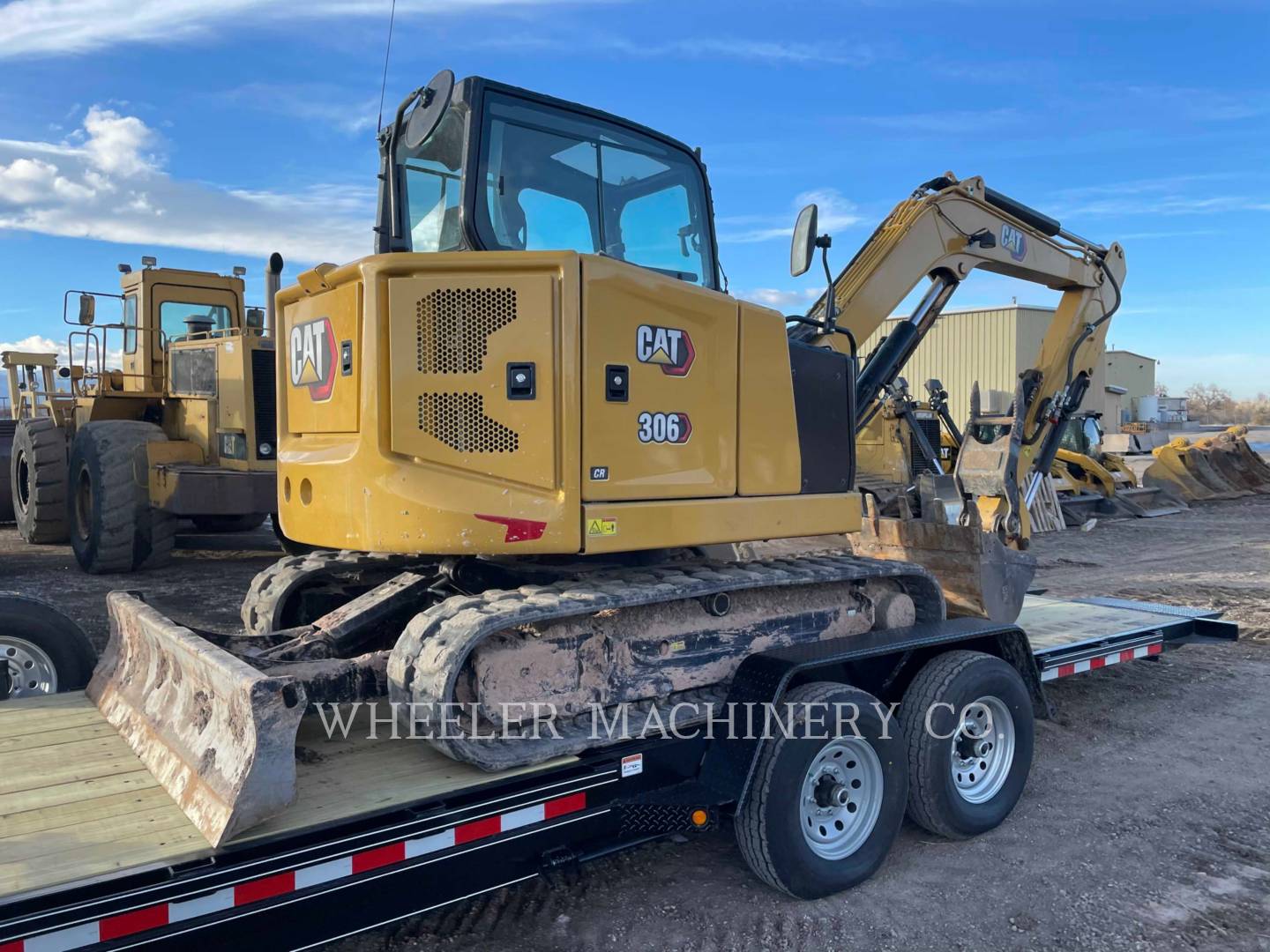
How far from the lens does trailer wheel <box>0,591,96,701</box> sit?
4.65 meters

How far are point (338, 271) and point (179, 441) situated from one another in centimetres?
838

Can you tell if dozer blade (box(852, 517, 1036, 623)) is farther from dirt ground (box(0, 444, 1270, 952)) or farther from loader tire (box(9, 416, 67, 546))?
loader tire (box(9, 416, 67, 546))

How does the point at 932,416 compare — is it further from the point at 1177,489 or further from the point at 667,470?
the point at 667,470

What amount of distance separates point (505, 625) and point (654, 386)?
1164 mm

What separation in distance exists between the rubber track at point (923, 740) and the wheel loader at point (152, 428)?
7766 mm

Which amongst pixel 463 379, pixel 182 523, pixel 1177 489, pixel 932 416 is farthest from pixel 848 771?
pixel 1177 489

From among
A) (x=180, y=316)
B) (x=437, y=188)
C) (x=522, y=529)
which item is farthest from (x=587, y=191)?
(x=180, y=316)

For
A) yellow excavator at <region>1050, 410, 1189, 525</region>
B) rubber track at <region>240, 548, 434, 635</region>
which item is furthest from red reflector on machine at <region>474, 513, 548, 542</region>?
yellow excavator at <region>1050, 410, 1189, 525</region>

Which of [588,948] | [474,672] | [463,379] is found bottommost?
[588,948]

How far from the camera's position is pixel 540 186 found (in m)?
4.18

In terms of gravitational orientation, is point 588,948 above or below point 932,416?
below

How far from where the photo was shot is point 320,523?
402 cm

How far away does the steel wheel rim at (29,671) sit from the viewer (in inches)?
186

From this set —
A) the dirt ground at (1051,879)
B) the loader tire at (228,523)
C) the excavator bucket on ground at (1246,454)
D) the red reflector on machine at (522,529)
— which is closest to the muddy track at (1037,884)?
the dirt ground at (1051,879)
